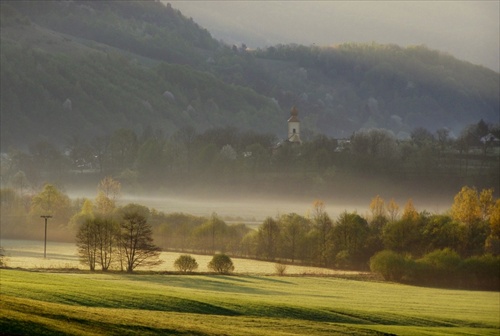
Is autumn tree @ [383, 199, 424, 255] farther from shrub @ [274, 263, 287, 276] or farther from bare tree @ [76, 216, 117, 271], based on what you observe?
bare tree @ [76, 216, 117, 271]

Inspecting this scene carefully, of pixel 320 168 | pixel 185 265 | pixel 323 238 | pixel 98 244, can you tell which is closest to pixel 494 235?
pixel 323 238

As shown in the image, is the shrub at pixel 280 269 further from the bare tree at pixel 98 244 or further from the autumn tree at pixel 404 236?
the bare tree at pixel 98 244

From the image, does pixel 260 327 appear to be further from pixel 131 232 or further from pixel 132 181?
pixel 132 181

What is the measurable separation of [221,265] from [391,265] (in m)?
12.6

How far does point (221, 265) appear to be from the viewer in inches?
2985

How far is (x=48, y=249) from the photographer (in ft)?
307

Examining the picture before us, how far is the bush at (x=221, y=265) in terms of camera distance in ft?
247

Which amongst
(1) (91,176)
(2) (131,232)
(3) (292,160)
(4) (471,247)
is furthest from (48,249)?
(1) (91,176)

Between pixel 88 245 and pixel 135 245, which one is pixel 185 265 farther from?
pixel 88 245

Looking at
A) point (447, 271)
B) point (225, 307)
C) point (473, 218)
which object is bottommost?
point (225, 307)

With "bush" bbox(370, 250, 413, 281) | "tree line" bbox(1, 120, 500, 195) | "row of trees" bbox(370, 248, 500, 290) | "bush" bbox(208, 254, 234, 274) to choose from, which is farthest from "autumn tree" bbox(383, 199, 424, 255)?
"tree line" bbox(1, 120, 500, 195)

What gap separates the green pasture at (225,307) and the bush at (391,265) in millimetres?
5445

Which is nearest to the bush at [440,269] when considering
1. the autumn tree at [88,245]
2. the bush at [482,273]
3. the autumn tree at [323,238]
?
the bush at [482,273]

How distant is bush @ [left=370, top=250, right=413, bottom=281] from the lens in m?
77.2
